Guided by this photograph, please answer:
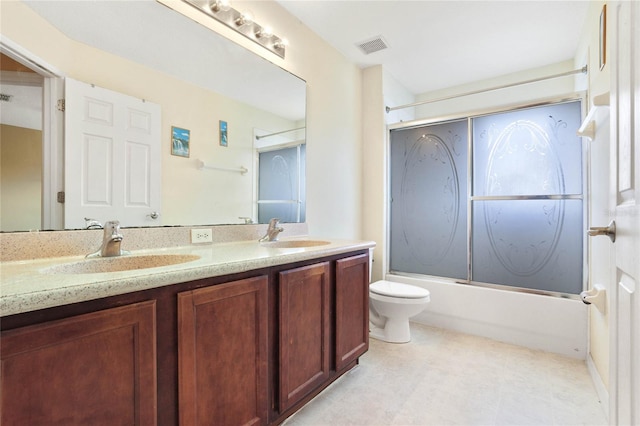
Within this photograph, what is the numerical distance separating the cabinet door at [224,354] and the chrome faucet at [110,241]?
0.46 metres

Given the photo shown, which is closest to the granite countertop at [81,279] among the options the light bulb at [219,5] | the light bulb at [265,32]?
the light bulb at [219,5]

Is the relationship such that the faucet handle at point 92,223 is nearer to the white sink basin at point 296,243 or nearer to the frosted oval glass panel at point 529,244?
the white sink basin at point 296,243

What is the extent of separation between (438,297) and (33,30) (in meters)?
3.13

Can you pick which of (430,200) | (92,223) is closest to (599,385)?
(430,200)

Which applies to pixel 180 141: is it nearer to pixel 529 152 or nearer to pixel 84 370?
pixel 84 370

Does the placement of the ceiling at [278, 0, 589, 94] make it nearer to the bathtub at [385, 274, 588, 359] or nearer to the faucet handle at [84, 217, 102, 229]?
the faucet handle at [84, 217, 102, 229]

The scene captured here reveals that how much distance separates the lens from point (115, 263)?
1.20 m

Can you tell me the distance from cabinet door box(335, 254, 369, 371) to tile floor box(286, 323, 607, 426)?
0.69ft

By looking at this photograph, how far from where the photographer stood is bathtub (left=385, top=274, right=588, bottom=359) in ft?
7.32

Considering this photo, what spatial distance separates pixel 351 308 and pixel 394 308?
675 millimetres

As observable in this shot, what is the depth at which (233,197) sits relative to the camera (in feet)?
6.11

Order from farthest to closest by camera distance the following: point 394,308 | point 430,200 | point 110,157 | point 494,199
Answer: point 430,200 → point 494,199 → point 394,308 → point 110,157

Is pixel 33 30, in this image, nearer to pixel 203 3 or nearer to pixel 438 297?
pixel 203 3

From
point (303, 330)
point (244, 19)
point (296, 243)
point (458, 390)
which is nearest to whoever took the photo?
point (303, 330)
